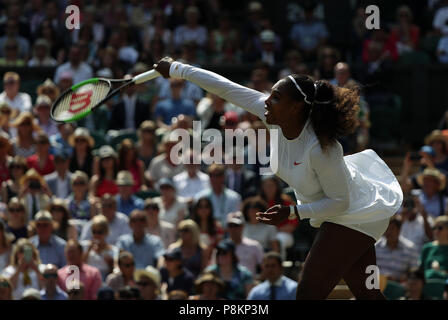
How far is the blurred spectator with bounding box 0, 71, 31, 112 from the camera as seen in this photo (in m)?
11.2

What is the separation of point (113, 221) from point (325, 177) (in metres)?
4.82

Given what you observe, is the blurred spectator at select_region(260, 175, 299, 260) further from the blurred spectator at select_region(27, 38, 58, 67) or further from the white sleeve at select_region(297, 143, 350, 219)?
the white sleeve at select_region(297, 143, 350, 219)

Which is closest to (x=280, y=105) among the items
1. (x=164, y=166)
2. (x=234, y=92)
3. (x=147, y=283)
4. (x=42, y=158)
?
(x=234, y=92)

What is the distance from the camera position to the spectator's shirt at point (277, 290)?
26.0 ft

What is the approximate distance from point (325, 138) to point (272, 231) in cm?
448

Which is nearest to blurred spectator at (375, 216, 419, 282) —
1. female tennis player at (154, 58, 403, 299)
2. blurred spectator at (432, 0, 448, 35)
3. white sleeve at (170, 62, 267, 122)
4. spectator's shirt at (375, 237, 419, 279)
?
spectator's shirt at (375, 237, 419, 279)

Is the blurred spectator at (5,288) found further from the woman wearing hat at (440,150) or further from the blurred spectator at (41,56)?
the blurred spectator at (41,56)

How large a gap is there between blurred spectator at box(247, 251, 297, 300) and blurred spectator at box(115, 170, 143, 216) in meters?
2.05

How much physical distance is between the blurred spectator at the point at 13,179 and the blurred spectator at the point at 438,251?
3.92 metres

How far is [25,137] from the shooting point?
10.4 m

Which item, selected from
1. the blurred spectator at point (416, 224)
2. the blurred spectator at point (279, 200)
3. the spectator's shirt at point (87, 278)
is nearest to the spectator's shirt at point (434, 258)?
the blurred spectator at point (416, 224)

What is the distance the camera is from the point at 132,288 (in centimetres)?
797

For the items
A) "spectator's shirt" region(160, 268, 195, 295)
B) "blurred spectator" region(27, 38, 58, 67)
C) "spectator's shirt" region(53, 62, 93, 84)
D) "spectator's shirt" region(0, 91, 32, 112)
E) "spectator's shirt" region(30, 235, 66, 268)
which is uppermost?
"blurred spectator" region(27, 38, 58, 67)

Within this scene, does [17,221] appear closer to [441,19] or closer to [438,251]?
[438,251]
